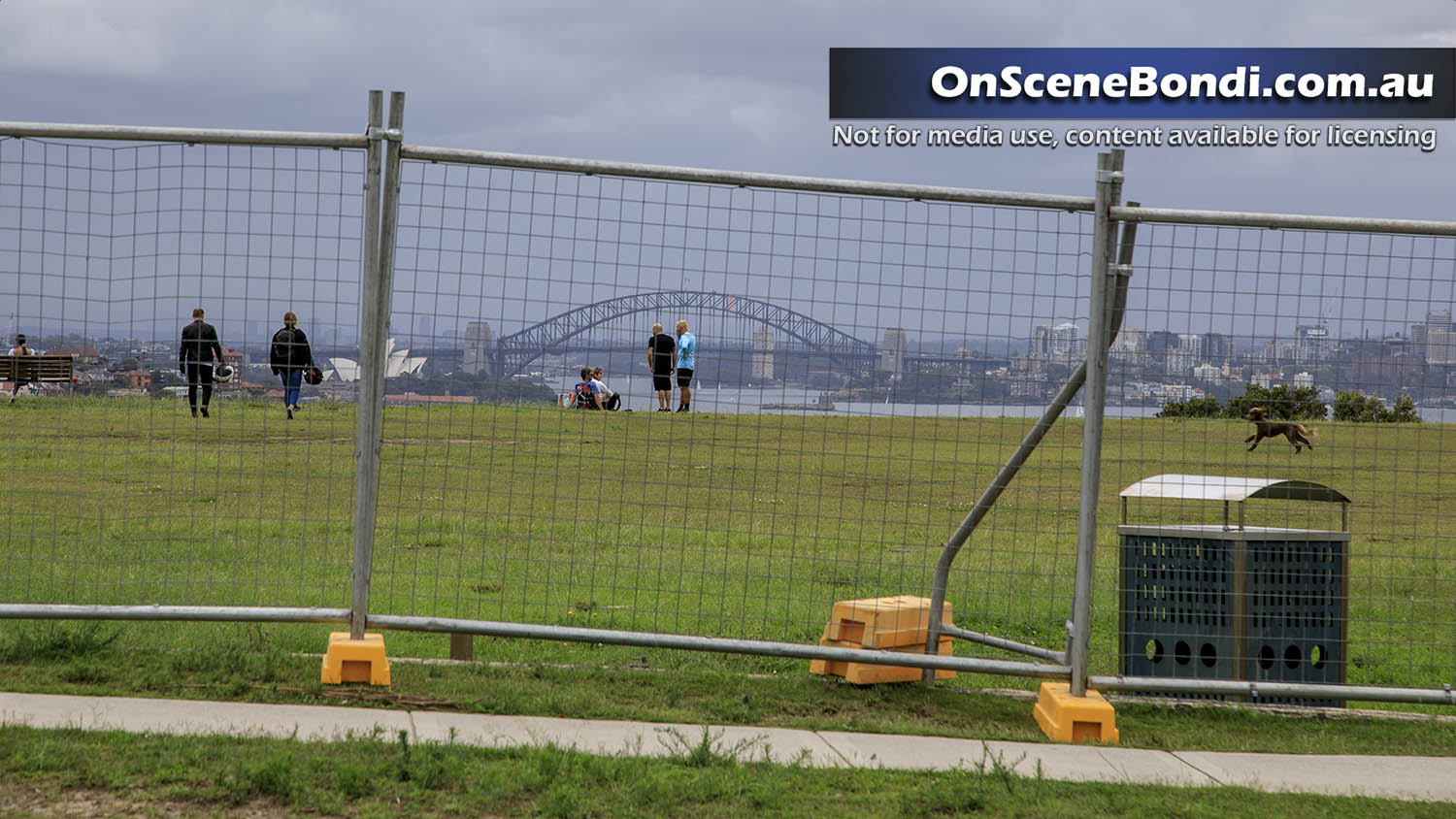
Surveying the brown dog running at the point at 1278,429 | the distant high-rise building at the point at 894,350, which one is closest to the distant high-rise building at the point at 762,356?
the distant high-rise building at the point at 894,350

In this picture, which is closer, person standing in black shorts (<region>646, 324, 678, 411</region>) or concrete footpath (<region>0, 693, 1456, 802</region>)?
concrete footpath (<region>0, 693, 1456, 802</region>)

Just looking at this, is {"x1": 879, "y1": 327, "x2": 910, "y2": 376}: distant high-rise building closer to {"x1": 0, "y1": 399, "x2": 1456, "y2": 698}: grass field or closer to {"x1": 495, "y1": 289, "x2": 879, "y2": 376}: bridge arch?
{"x1": 495, "y1": 289, "x2": 879, "y2": 376}: bridge arch

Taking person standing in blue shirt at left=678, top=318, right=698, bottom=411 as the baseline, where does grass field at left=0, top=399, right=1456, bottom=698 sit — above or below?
below

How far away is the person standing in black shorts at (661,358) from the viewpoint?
6.29 metres

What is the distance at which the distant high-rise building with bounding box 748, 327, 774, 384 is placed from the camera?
6293 millimetres

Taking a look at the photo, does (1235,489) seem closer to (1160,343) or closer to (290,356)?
(1160,343)

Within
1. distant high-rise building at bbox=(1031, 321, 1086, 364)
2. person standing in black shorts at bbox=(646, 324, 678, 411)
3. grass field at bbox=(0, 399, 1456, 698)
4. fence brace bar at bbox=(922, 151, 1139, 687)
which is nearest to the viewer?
fence brace bar at bbox=(922, 151, 1139, 687)

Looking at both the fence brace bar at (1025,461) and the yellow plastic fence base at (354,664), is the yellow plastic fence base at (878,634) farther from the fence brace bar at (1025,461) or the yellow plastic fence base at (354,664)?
the yellow plastic fence base at (354,664)

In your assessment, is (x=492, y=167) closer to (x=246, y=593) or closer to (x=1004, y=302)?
(x=1004, y=302)

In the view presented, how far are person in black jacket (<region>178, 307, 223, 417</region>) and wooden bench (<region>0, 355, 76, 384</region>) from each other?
59 centimetres

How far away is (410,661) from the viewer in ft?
20.8

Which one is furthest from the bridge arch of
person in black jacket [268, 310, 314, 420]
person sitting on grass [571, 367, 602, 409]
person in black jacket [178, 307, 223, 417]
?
person in black jacket [178, 307, 223, 417]

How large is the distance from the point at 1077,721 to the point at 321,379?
4.08 meters

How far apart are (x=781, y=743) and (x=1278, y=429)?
3193mm
